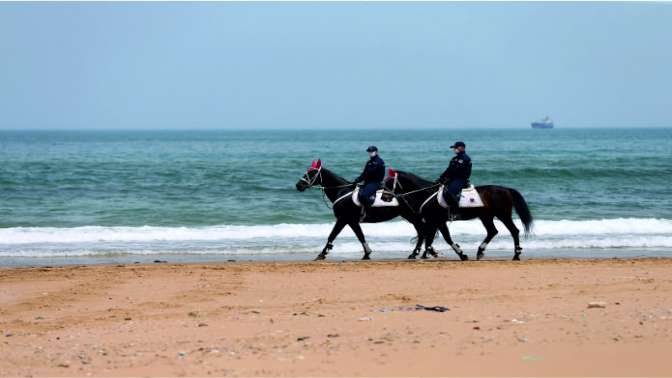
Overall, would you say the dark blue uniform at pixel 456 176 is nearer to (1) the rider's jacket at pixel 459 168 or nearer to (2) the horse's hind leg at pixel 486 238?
(1) the rider's jacket at pixel 459 168

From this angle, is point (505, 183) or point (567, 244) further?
point (505, 183)

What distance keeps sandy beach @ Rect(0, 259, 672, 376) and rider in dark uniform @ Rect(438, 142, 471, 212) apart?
166 cm

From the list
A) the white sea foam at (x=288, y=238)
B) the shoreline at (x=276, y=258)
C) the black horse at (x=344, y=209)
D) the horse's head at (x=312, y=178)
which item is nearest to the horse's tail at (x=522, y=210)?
the shoreline at (x=276, y=258)

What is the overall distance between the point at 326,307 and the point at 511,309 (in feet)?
7.04

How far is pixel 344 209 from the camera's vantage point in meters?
16.5

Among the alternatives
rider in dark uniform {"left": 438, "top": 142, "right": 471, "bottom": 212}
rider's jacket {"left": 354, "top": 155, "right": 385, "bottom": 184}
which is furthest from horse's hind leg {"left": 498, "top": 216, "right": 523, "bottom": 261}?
rider's jacket {"left": 354, "top": 155, "right": 385, "bottom": 184}

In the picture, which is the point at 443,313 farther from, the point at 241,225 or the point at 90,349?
the point at 241,225

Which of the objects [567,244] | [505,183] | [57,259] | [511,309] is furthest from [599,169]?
[511,309]

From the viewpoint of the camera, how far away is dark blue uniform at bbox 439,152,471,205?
15953mm

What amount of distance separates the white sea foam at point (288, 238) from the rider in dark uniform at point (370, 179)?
1935 mm

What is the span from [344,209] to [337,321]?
6770mm

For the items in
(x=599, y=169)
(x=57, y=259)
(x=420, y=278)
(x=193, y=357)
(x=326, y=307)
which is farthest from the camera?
(x=599, y=169)

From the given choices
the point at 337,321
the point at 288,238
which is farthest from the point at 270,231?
the point at 337,321

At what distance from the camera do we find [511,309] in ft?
34.2
